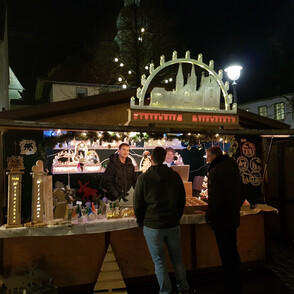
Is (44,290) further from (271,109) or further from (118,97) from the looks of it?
(271,109)

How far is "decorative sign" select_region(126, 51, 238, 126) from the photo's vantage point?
5.16 meters

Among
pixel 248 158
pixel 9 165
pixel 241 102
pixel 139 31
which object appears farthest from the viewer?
pixel 241 102

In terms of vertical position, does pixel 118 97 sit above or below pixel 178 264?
above

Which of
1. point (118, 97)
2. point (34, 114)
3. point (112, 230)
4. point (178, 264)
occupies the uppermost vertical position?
point (118, 97)

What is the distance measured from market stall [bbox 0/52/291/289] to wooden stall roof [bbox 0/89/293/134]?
2 centimetres

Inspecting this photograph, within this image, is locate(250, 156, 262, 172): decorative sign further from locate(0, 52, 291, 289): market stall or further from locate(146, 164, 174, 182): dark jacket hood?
locate(146, 164, 174, 182): dark jacket hood

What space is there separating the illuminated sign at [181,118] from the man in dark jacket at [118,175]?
1.53 m

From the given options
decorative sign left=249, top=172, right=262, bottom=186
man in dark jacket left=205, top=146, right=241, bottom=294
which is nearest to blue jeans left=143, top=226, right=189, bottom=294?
man in dark jacket left=205, top=146, right=241, bottom=294

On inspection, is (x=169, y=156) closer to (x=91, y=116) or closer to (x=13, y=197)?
(x=91, y=116)

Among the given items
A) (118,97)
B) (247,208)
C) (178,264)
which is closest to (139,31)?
(118,97)

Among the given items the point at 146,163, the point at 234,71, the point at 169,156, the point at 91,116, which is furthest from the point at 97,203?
the point at 234,71

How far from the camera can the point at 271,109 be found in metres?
31.6

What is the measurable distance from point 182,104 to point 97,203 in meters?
2.69

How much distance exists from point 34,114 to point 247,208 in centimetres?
463
